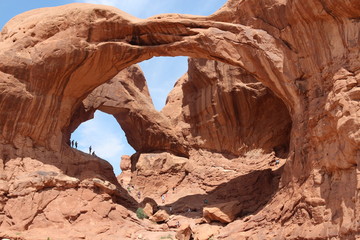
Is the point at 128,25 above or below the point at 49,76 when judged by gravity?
above

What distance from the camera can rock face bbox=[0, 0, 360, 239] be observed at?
48.3ft

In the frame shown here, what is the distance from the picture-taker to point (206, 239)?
17.3 meters

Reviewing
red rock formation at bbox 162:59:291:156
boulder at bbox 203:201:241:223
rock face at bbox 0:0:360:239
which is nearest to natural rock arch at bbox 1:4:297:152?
rock face at bbox 0:0:360:239

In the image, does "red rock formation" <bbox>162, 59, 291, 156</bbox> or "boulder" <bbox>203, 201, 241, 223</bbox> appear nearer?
"boulder" <bbox>203, 201, 241, 223</bbox>

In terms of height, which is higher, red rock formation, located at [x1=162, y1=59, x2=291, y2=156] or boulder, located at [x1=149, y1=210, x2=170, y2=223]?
red rock formation, located at [x1=162, y1=59, x2=291, y2=156]

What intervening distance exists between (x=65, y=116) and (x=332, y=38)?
460 inches

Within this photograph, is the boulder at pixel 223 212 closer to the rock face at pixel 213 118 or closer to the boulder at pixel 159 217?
the rock face at pixel 213 118

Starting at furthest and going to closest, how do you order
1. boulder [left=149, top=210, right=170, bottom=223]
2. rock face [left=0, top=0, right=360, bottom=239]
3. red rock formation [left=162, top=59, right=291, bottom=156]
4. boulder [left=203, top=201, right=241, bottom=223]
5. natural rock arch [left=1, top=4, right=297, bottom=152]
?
red rock formation [left=162, top=59, right=291, bottom=156]
boulder [left=149, top=210, right=170, bottom=223]
natural rock arch [left=1, top=4, right=297, bottom=152]
boulder [left=203, top=201, right=241, bottom=223]
rock face [left=0, top=0, right=360, bottom=239]

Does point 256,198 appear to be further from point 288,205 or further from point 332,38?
point 332,38

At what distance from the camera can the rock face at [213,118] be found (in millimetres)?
14711

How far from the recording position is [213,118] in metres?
25.5

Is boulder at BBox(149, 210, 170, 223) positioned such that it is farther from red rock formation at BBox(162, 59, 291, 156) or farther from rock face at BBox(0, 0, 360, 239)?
red rock formation at BBox(162, 59, 291, 156)

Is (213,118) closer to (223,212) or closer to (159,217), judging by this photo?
(159,217)

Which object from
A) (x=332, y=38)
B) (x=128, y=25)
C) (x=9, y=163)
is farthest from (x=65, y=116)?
(x=332, y=38)
